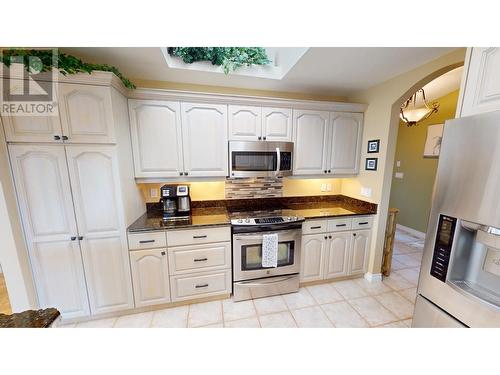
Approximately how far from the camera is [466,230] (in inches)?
36.8

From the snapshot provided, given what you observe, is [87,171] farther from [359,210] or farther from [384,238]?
[384,238]

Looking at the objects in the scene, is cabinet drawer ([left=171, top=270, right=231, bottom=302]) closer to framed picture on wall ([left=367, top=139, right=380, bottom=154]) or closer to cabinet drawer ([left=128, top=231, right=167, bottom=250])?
cabinet drawer ([left=128, top=231, right=167, bottom=250])

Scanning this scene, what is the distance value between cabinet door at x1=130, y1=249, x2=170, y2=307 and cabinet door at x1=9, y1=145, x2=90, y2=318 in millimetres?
417

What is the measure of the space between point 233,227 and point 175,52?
1683 mm

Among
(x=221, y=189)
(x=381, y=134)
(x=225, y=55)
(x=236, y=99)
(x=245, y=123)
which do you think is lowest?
(x=221, y=189)

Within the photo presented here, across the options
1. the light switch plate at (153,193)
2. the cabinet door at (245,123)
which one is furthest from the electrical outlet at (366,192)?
the light switch plate at (153,193)

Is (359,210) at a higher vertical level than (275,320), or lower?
higher

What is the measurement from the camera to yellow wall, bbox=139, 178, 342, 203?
2.25 meters

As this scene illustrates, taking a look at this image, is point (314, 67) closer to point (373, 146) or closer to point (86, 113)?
point (373, 146)

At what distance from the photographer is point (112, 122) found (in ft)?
5.02

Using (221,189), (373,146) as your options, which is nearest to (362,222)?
(373,146)

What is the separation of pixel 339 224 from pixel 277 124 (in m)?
1.36

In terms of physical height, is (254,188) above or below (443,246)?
above
